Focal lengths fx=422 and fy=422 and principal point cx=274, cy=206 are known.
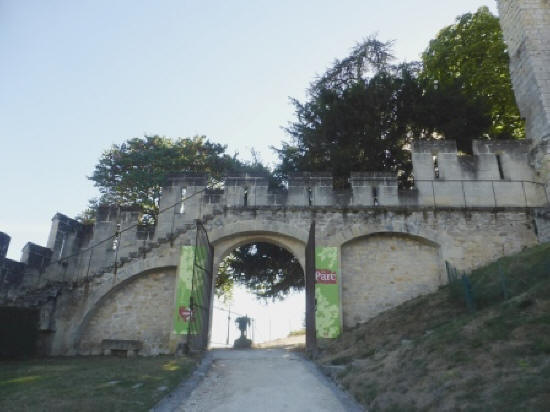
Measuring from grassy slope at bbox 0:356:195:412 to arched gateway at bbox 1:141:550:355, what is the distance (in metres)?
3.34

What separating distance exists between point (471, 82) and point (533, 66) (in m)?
5.95

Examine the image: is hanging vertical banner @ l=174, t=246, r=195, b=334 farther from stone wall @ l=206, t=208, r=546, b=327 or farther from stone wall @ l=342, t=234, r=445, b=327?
stone wall @ l=342, t=234, r=445, b=327

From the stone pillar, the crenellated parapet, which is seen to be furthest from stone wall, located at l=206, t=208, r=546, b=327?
the stone pillar

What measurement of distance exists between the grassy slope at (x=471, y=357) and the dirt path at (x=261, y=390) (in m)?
0.41

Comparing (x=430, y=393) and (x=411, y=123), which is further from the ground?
(x=411, y=123)

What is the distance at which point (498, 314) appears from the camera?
6723mm

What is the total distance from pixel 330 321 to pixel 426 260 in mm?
3669

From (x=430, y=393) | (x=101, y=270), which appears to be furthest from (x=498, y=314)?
(x=101, y=270)

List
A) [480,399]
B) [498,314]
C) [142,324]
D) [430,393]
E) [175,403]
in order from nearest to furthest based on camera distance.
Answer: [480,399] < [430,393] < [175,403] < [498,314] < [142,324]

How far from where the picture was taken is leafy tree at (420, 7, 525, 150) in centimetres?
1630

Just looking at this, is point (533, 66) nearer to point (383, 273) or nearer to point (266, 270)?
point (383, 273)

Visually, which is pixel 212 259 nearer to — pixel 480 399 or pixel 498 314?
pixel 498 314

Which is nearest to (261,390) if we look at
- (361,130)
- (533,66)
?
(361,130)

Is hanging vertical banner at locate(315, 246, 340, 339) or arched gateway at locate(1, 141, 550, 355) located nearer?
hanging vertical banner at locate(315, 246, 340, 339)
